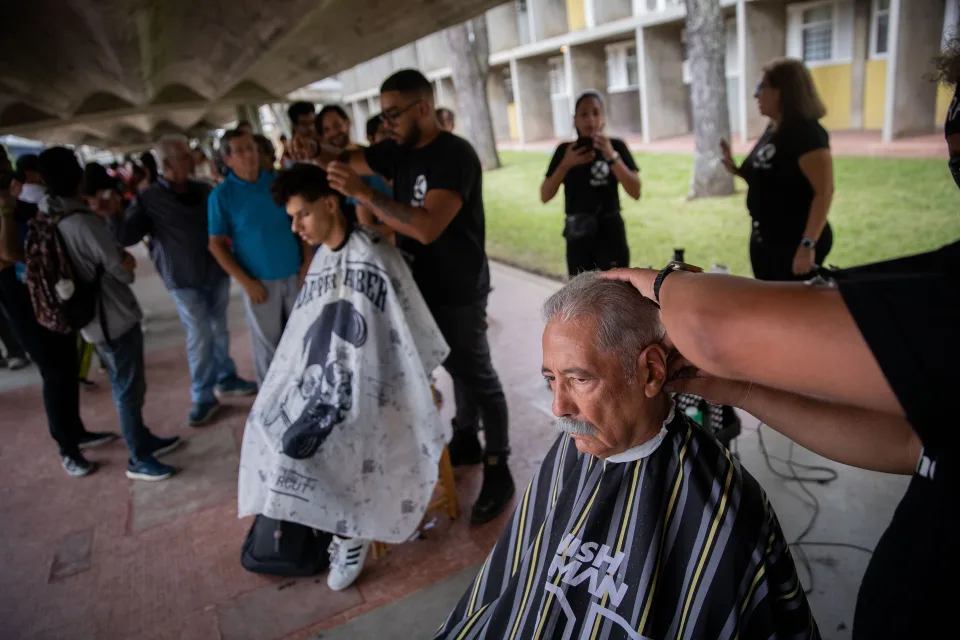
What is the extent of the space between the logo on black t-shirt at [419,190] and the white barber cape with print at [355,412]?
0.24 m

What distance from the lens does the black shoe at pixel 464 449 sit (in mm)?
3188

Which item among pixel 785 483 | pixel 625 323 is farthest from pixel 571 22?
pixel 625 323

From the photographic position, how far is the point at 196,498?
125 inches

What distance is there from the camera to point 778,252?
299 cm

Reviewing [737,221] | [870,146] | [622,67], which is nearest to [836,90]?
[870,146]

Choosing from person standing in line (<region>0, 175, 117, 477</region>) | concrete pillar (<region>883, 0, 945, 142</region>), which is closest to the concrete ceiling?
person standing in line (<region>0, 175, 117, 477</region>)

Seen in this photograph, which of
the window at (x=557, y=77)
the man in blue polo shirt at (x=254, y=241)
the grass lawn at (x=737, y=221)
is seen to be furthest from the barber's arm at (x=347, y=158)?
the window at (x=557, y=77)

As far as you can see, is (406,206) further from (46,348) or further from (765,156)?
(46,348)

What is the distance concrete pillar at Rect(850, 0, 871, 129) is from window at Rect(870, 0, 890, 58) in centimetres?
14

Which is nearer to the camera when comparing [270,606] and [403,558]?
[270,606]

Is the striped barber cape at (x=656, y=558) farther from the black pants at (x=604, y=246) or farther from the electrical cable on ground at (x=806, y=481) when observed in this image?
the black pants at (x=604, y=246)

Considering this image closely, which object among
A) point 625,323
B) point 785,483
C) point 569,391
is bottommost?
point 785,483

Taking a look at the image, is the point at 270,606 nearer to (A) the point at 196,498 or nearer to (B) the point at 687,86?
(A) the point at 196,498

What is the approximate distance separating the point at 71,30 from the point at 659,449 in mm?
4019
